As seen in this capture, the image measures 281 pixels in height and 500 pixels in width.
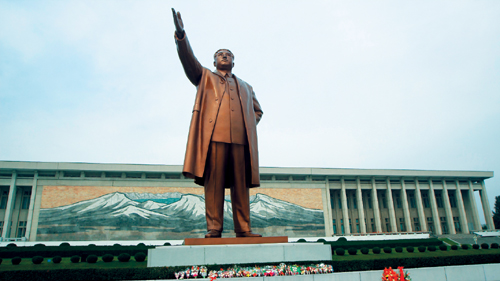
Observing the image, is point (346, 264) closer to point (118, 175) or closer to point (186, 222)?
point (186, 222)

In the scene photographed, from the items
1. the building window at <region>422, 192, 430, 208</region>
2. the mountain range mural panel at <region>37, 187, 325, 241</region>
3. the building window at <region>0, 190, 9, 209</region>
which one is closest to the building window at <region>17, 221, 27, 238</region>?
the building window at <region>0, 190, 9, 209</region>

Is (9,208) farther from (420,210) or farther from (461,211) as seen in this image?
(461,211)

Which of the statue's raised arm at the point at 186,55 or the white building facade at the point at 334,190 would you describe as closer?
the statue's raised arm at the point at 186,55

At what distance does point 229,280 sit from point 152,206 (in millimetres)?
23226

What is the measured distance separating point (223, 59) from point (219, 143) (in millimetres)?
1446

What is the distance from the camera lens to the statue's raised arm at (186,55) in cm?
413

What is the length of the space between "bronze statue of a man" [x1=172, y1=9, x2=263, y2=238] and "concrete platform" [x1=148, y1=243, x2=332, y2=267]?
1.41 ft

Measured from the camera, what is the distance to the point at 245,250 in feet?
12.8

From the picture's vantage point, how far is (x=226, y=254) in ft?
12.6

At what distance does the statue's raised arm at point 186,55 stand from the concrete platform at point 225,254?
8.23 ft

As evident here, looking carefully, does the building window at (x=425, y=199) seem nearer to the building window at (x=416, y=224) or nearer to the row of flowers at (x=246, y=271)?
the building window at (x=416, y=224)

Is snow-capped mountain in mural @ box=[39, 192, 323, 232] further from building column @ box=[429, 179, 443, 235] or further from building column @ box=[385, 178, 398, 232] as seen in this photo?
building column @ box=[429, 179, 443, 235]

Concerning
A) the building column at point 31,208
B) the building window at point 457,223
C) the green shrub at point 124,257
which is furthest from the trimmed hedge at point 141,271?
the building window at point 457,223

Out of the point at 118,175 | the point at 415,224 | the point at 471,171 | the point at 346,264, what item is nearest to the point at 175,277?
the point at 346,264
